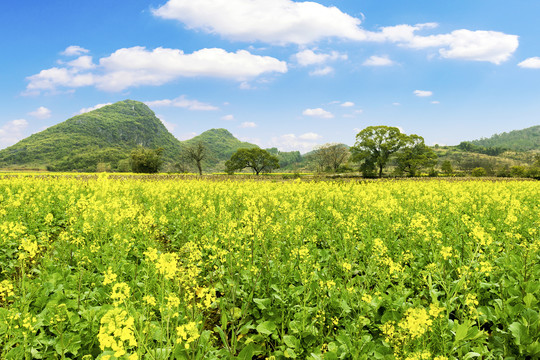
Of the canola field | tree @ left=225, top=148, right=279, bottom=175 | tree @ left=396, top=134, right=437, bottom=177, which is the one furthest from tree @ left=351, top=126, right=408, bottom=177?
the canola field

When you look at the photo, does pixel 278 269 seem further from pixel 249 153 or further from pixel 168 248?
pixel 249 153

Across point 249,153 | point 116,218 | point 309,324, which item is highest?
point 249,153

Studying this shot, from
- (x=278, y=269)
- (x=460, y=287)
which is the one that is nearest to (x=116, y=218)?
(x=278, y=269)

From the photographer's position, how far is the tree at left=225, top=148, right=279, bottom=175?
80125 millimetres

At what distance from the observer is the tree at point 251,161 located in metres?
80.1

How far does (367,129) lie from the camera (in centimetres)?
6562

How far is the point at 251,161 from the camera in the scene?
80.9 metres

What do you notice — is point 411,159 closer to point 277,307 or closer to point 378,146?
point 378,146

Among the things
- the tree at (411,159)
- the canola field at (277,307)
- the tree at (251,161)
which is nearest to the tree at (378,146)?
the tree at (411,159)

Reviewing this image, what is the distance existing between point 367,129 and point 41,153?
721 feet

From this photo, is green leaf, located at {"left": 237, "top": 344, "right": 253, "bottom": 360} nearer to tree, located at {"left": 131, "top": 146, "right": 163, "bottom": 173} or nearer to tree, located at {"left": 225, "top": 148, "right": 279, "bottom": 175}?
tree, located at {"left": 225, "top": 148, "right": 279, "bottom": 175}

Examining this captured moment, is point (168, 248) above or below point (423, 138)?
below

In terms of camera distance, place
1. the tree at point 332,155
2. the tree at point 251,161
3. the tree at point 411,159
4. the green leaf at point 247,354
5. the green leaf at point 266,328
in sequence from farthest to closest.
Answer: the tree at point 332,155 < the tree at point 251,161 < the tree at point 411,159 < the green leaf at point 266,328 < the green leaf at point 247,354

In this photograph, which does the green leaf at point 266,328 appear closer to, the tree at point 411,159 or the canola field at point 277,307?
the canola field at point 277,307
